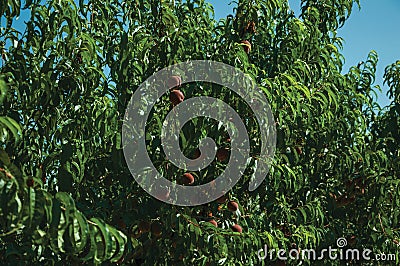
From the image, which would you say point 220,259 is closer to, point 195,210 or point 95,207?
point 195,210

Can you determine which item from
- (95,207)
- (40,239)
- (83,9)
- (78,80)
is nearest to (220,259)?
(95,207)

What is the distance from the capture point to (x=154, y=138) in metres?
2.95

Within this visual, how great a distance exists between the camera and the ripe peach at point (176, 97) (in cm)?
302

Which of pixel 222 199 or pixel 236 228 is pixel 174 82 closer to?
pixel 222 199

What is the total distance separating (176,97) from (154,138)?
9.3 inches

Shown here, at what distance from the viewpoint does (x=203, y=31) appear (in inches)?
138

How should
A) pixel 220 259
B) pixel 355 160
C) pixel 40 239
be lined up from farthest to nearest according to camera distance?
pixel 355 160 → pixel 220 259 → pixel 40 239

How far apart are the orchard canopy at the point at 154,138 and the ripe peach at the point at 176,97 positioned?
0.11 m

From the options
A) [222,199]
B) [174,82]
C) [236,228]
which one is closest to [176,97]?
[174,82]

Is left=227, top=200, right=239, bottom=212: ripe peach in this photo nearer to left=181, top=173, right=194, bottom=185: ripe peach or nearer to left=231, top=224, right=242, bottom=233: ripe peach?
left=231, top=224, right=242, bottom=233: ripe peach

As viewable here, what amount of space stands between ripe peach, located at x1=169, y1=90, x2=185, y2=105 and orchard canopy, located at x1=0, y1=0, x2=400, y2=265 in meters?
0.11

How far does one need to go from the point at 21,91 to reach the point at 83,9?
3.12ft

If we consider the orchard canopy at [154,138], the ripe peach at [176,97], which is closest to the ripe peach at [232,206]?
the orchard canopy at [154,138]

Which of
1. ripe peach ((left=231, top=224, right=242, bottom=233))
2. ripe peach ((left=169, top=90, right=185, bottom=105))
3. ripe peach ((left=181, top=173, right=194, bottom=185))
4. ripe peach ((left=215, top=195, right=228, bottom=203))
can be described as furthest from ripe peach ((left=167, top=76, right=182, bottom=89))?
ripe peach ((left=231, top=224, right=242, bottom=233))
